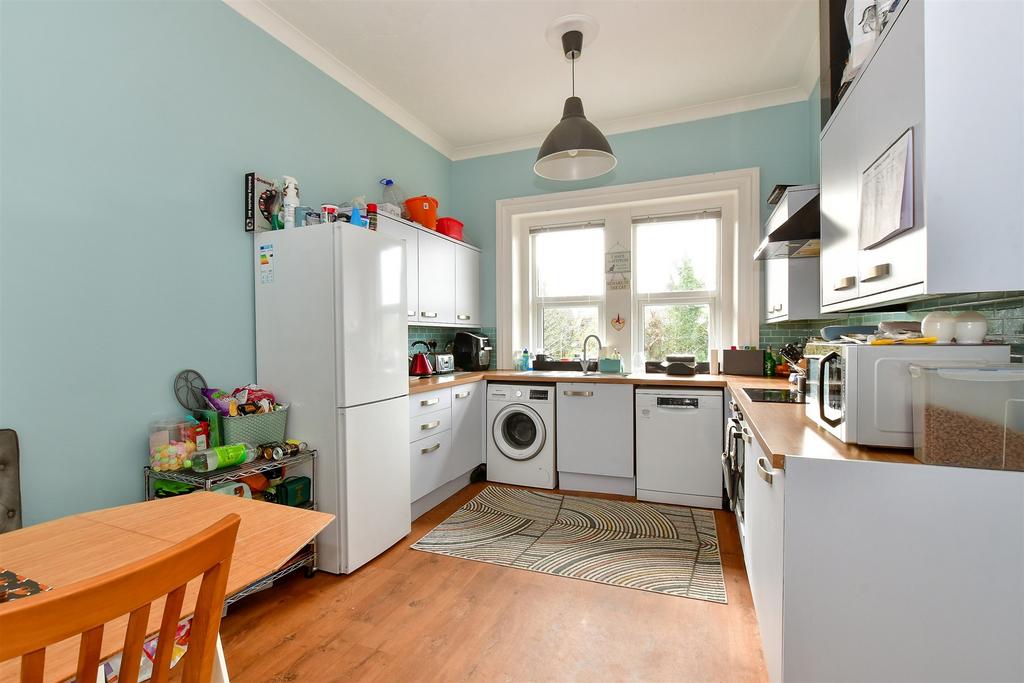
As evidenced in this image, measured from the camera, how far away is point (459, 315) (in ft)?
13.0

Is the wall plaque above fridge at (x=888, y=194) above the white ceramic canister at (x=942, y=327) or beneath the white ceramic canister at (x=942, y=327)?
above

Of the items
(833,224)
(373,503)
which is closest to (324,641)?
(373,503)

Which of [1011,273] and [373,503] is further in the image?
[373,503]

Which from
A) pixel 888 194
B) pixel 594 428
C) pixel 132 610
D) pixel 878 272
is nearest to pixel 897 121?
pixel 888 194

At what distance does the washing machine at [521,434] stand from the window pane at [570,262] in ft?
3.68

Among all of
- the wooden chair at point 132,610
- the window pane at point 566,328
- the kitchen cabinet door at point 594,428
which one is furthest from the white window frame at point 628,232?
the wooden chair at point 132,610

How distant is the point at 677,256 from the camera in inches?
151

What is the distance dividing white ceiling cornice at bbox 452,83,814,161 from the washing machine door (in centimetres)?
242

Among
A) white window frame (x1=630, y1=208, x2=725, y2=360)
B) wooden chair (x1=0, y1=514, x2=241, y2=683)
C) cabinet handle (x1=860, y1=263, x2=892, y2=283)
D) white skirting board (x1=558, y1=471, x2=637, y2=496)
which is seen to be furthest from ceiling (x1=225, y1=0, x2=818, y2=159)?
white skirting board (x1=558, y1=471, x2=637, y2=496)

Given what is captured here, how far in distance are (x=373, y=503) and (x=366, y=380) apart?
2.21 feet

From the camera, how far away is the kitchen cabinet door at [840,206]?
5.24ft

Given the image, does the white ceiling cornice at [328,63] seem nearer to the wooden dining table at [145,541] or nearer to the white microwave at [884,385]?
the wooden dining table at [145,541]

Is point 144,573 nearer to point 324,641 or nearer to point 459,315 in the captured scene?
point 324,641

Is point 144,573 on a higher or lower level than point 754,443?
higher
